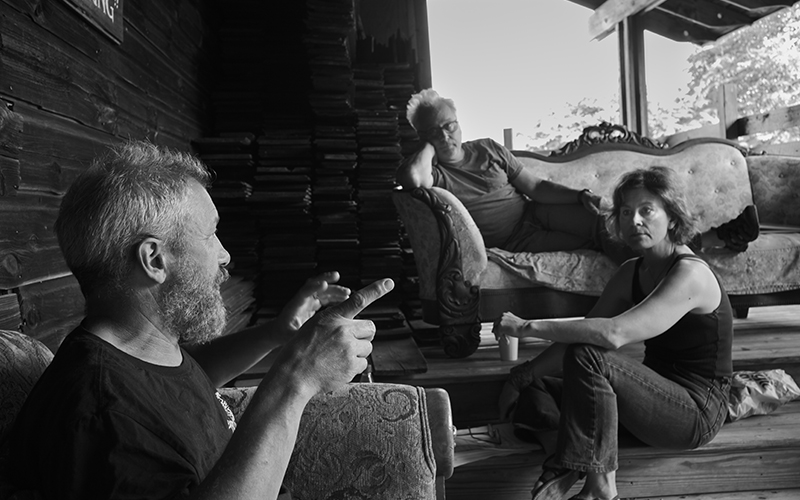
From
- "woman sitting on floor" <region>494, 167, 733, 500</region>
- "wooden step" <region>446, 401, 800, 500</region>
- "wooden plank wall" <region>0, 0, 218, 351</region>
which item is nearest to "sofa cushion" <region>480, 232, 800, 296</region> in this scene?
"woman sitting on floor" <region>494, 167, 733, 500</region>

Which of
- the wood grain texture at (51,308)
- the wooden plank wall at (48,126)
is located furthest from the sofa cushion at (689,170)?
the wood grain texture at (51,308)

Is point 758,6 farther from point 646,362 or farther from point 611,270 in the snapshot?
point 646,362

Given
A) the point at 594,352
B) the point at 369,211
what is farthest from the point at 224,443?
the point at 369,211

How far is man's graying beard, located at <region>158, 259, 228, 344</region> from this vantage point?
107 centimetres

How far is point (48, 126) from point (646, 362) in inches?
88.0

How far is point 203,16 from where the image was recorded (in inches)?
179

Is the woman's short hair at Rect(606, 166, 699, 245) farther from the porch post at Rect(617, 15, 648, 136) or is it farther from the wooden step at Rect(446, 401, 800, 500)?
the porch post at Rect(617, 15, 648, 136)

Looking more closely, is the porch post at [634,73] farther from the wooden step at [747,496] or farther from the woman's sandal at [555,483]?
the woman's sandal at [555,483]

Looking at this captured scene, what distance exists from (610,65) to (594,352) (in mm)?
8934

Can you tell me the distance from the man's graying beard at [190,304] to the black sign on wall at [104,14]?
1339 millimetres

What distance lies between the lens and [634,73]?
6.84m

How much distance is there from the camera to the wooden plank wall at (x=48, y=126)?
1.64m

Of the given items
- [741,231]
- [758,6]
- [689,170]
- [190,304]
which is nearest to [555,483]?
[190,304]

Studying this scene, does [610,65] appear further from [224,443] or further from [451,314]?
[224,443]
